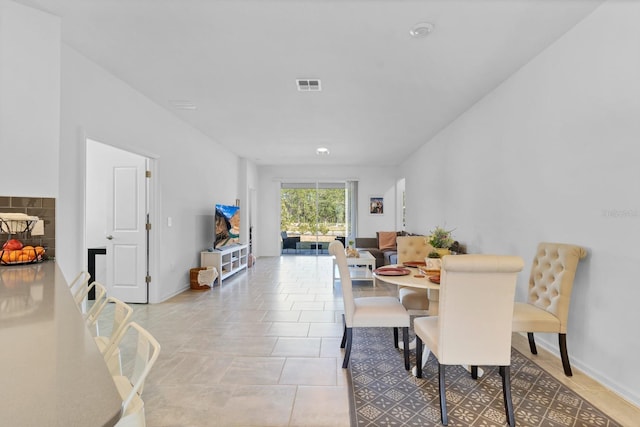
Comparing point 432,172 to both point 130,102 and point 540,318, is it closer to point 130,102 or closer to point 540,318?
point 540,318

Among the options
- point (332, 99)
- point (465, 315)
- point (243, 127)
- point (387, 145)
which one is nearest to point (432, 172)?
point (387, 145)

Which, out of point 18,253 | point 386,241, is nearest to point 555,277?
point 18,253

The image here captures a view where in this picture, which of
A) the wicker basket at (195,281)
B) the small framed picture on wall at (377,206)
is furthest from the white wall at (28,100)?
the small framed picture on wall at (377,206)

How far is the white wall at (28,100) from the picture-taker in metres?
2.36

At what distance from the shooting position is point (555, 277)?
2.66m

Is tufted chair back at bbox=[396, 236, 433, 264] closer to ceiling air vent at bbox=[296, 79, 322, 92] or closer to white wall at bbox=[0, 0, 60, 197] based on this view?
ceiling air vent at bbox=[296, 79, 322, 92]

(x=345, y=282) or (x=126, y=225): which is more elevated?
(x=126, y=225)

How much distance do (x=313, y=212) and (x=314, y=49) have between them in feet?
23.8

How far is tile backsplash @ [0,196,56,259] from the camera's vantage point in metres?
2.39

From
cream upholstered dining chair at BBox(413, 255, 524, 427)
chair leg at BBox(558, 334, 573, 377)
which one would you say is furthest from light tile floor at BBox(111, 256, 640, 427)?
cream upholstered dining chair at BBox(413, 255, 524, 427)

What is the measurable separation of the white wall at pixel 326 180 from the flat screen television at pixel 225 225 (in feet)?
9.12

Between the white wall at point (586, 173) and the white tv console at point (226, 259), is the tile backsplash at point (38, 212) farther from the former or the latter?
the white wall at point (586, 173)

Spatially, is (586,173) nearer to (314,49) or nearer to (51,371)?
(314,49)

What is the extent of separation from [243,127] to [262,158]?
116 inches
